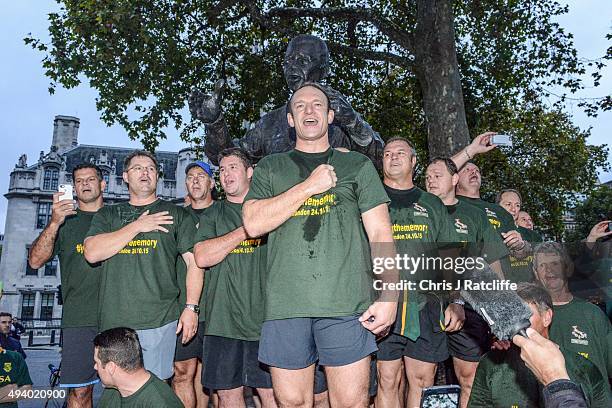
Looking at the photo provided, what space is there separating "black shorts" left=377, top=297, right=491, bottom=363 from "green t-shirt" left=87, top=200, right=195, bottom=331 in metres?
1.75

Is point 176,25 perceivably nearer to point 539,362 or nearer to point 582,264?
point 582,264

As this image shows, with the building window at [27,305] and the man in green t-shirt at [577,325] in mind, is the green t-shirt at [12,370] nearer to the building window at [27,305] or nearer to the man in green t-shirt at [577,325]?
the man in green t-shirt at [577,325]

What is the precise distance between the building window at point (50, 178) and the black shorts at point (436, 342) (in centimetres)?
5841

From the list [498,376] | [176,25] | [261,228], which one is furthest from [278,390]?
[176,25]

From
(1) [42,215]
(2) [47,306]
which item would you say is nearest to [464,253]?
(2) [47,306]

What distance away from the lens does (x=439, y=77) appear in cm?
1215

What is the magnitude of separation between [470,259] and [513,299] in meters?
2.83

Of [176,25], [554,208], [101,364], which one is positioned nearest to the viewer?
[101,364]

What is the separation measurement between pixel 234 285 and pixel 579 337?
2.57 m

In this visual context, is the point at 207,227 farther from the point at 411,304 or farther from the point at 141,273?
the point at 411,304

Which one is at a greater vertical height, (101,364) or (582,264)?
(582,264)

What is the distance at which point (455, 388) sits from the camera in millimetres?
4688

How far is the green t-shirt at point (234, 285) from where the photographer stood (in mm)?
4445

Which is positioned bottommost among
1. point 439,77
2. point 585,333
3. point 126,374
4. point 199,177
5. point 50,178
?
point 126,374
